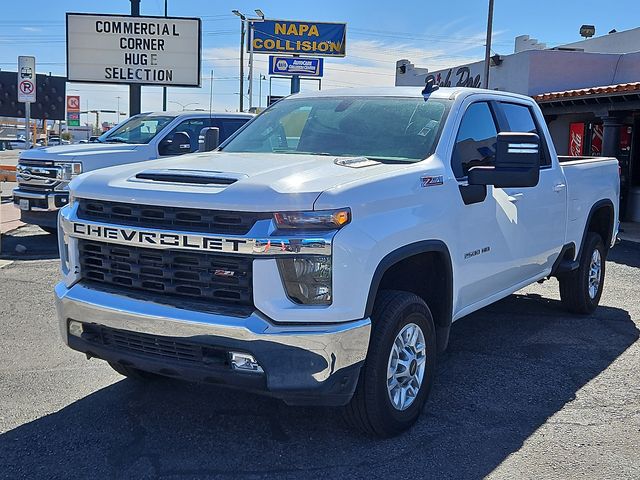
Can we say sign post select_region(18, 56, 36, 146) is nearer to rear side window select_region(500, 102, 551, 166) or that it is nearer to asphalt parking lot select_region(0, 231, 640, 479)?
asphalt parking lot select_region(0, 231, 640, 479)

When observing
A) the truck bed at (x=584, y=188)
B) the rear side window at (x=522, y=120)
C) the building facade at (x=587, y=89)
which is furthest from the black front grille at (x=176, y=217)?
the building facade at (x=587, y=89)

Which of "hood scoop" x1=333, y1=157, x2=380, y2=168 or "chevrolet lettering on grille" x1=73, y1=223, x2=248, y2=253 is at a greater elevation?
"hood scoop" x1=333, y1=157, x2=380, y2=168

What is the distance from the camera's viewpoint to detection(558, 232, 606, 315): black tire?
6.93 m

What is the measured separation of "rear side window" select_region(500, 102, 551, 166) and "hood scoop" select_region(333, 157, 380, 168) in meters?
1.70

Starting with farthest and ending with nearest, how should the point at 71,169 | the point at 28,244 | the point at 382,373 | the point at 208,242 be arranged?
the point at 28,244, the point at 71,169, the point at 382,373, the point at 208,242

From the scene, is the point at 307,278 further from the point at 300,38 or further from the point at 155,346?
the point at 300,38

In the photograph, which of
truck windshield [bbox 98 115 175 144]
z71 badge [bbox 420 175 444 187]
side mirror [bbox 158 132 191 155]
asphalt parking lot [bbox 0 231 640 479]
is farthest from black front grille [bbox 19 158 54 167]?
z71 badge [bbox 420 175 444 187]

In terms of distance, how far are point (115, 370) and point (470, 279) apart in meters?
2.47

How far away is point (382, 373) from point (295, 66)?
36.7m

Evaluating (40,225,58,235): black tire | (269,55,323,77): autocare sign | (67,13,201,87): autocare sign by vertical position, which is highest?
(269,55,323,77): autocare sign

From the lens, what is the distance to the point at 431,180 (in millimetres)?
4324

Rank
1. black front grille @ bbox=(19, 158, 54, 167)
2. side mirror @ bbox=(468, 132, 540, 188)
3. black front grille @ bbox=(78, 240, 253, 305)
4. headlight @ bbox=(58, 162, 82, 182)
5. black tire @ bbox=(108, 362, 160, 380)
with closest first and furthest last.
A: black front grille @ bbox=(78, 240, 253, 305) → side mirror @ bbox=(468, 132, 540, 188) → black tire @ bbox=(108, 362, 160, 380) → headlight @ bbox=(58, 162, 82, 182) → black front grille @ bbox=(19, 158, 54, 167)

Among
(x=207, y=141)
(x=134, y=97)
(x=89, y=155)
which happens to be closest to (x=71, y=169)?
(x=89, y=155)

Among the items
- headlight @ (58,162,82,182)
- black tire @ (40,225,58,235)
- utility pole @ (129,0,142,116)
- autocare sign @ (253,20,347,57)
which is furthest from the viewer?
autocare sign @ (253,20,347,57)
